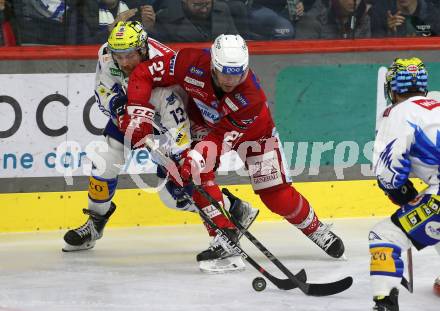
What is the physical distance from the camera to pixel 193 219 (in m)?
6.72

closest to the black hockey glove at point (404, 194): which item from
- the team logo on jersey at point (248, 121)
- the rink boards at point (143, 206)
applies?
the team logo on jersey at point (248, 121)

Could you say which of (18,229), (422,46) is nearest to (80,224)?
(18,229)

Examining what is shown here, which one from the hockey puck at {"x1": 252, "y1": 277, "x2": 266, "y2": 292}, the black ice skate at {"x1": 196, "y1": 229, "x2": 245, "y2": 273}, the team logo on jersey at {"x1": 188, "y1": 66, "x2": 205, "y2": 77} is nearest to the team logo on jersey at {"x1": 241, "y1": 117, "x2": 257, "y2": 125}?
the team logo on jersey at {"x1": 188, "y1": 66, "x2": 205, "y2": 77}

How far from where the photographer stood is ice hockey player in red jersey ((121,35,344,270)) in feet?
17.4

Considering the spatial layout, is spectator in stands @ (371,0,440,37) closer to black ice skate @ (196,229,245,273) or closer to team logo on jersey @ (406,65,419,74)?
black ice skate @ (196,229,245,273)

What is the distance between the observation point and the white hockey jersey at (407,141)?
171 inches

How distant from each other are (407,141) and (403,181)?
161 mm

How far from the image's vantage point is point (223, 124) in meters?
5.37

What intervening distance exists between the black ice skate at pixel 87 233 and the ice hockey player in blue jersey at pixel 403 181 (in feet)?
6.70

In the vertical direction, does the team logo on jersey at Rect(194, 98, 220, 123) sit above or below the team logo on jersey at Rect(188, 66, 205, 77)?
below

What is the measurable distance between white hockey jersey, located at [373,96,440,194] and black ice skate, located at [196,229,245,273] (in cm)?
131

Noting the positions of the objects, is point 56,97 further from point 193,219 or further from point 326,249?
point 326,249

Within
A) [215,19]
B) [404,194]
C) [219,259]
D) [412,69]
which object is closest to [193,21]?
[215,19]

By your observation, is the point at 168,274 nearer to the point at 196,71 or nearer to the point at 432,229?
the point at 196,71
